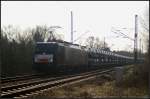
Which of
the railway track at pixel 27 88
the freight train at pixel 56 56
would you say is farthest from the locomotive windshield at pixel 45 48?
the railway track at pixel 27 88

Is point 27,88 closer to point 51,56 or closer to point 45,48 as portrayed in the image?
point 51,56

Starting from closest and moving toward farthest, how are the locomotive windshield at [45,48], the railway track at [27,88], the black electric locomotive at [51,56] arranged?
1. the railway track at [27,88]
2. the black electric locomotive at [51,56]
3. the locomotive windshield at [45,48]

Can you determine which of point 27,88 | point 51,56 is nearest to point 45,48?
point 51,56

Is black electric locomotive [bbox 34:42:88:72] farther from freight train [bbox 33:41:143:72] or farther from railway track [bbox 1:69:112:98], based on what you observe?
railway track [bbox 1:69:112:98]

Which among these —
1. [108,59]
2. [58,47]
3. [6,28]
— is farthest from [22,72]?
[108,59]

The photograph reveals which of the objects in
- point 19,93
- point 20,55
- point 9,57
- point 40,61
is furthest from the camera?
point 20,55

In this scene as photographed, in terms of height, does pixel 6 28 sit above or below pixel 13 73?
above

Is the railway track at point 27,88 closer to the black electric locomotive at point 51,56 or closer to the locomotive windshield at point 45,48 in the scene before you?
the black electric locomotive at point 51,56

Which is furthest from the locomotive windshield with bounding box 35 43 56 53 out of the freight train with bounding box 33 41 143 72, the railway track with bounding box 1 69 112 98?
the railway track with bounding box 1 69 112 98

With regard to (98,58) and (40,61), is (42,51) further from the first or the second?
(98,58)

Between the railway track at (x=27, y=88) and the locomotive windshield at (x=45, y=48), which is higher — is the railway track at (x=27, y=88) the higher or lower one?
the lower one

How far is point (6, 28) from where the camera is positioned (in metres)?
61.2

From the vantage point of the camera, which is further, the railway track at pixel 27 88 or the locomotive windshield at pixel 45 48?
the locomotive windshield at pixel 45 48

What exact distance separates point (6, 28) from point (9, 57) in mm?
15632
